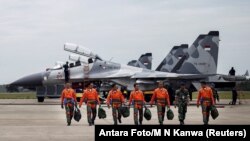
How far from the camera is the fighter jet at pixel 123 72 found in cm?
3822

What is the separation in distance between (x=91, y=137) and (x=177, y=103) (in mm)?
5341

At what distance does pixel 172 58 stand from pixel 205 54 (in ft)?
48.0

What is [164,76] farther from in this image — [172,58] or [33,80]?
[172,58]

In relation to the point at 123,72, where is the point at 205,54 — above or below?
above

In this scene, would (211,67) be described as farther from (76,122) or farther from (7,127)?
(7,127)

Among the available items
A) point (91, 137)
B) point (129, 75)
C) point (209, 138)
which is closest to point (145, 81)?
point (129, 75)

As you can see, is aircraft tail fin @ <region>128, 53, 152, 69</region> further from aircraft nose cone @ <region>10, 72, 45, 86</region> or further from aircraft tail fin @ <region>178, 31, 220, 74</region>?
aircraft tail fin @ <region>178, 31, 220, 74</region>

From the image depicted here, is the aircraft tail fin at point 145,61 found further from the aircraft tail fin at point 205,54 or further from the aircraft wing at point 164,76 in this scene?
the aircraft tail fin at point 205,54

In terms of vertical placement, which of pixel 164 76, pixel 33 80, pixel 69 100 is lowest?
pixel 33 80

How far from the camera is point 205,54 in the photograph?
3831cm

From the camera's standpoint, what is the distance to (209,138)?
9.80m

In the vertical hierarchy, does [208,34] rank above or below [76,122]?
above

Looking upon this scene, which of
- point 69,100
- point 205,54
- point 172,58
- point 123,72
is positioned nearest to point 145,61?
point 172,58

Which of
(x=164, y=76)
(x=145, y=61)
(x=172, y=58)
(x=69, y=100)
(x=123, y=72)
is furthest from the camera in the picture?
(x=145, y=61)
